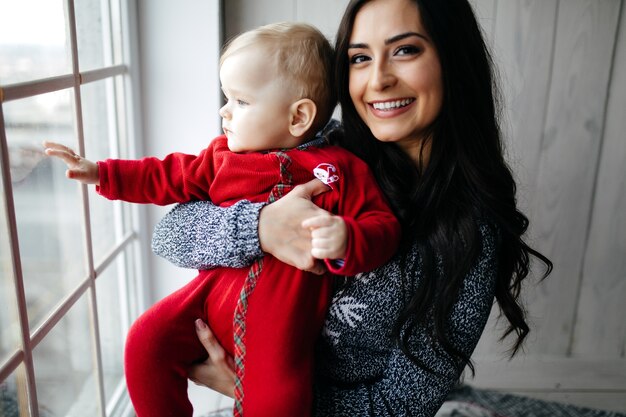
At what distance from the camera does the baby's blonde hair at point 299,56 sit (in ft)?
3.46

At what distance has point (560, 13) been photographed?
1742mm

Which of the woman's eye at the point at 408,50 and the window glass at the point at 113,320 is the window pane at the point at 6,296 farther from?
the woman's eye at the point at 408,50

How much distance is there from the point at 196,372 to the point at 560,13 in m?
1.49

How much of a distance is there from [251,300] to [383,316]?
264 mm

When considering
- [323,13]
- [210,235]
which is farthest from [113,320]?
[323,13]

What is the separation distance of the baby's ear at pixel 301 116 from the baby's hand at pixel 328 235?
26 cm

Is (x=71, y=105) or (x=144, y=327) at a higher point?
(x=71, y=105)

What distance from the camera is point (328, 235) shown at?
2.93ft

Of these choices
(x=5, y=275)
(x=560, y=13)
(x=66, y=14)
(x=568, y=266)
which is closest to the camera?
(x=5, y=275)

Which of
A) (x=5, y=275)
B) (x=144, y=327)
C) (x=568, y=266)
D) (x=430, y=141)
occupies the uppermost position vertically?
(x=430, y=141)

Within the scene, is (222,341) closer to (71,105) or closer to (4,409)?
(4,409)

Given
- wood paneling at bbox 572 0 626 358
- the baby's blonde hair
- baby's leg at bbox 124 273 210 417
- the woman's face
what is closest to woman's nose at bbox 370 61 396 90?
the woman's face

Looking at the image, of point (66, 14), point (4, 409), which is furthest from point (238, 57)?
point (4, 409)

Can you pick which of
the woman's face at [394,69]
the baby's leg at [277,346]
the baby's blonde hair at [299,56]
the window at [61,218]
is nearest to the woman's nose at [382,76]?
the woman's face at [394,69]
